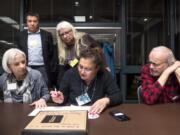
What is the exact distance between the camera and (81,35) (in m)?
3.78

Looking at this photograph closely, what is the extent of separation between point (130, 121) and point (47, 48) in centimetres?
253

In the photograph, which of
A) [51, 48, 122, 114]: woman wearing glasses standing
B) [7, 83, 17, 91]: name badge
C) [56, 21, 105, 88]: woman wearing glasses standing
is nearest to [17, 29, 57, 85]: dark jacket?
[56, 21, 105, 88]: woman wearing glasses standing

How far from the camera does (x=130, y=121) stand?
1.88 metres

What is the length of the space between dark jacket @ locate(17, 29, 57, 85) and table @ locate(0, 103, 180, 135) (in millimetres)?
1826

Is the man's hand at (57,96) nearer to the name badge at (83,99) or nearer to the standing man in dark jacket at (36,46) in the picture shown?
the name badge at (83,99)

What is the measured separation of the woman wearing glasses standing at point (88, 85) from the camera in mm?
2393

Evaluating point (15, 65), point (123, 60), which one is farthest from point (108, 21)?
point (15, 65)

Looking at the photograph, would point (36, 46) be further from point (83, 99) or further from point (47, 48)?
point (83, 99)

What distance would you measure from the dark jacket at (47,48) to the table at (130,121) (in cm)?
183

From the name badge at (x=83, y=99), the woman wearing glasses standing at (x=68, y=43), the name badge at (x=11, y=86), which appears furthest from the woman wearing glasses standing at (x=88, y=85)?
the woman wearing glasses standing at (x=68, y=43)

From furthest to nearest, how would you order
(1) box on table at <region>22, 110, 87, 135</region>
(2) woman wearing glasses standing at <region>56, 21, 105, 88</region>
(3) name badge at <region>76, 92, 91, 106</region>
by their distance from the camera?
(2) woman wearing glasses standing at <region>56, 21, 105, 88</region> < (3) name badge at <region>76, 92, 91, 106</region> < (1) box on table at <region>22, 110, 87, 135</region>

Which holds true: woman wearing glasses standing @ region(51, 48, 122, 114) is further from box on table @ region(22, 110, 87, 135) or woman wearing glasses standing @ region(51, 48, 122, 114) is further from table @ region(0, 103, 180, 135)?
box on table @ region(22, 110, 87, 135)

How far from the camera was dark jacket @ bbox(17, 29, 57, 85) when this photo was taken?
410 centimetres

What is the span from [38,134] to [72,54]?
2317 mm
